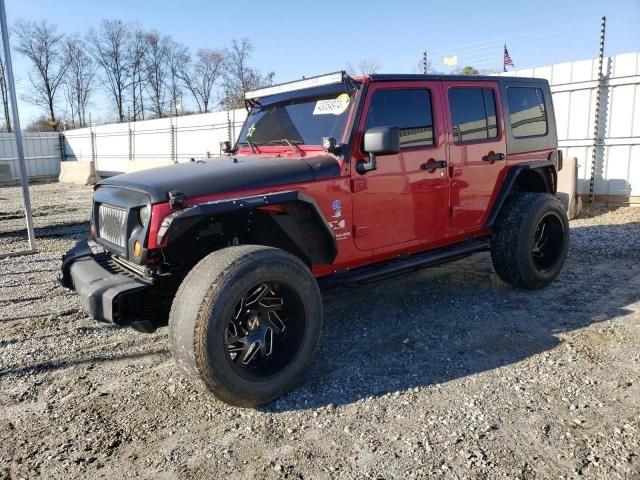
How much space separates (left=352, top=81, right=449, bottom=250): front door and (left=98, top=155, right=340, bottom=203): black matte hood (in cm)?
37

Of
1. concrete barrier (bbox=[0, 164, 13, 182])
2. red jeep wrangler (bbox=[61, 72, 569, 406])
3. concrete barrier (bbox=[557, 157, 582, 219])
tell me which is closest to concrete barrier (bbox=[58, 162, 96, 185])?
concrete barrier (bbox=[0, 164, 13, 182])

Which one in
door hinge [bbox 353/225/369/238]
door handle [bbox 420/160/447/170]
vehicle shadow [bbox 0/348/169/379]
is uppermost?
door handle [bbox 420/160/447/170]

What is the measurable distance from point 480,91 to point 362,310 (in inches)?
96.7

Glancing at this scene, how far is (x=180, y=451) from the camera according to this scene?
107 inches

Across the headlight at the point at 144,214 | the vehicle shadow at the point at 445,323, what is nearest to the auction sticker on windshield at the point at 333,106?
the headlight at the point at 144,214

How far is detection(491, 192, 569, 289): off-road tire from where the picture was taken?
503 centimetres

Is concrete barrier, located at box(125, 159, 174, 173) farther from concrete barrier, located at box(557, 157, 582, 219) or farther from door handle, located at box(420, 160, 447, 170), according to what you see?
door handle, located at box(420, 160, 447, 170)

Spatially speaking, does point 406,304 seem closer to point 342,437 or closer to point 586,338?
point 586,338

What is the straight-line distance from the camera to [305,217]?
3725 mm

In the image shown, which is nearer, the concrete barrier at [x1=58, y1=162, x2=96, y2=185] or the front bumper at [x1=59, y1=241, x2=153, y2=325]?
the front bumper at [x1=59, y1=241, x2=153, y2=325]

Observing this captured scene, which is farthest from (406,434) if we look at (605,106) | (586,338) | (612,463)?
(605,106)

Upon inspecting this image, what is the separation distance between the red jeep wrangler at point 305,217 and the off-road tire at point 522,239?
0.02m

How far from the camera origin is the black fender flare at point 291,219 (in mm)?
3088

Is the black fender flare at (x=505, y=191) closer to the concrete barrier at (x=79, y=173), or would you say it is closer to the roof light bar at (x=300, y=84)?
the roof light bar at (x=300, y=84)
